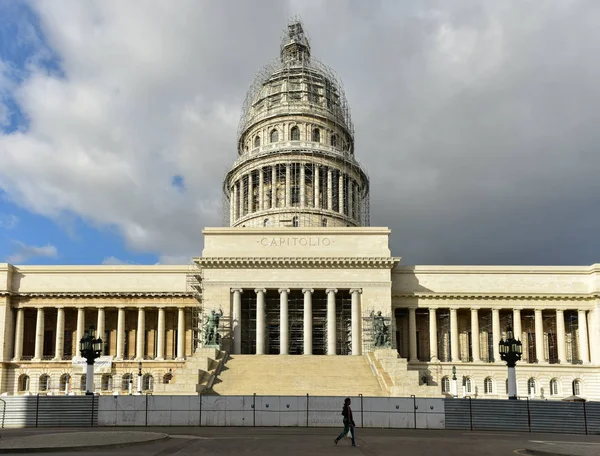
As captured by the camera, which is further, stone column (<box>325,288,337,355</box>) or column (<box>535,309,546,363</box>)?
column (<box>535,309,546,363</box>)

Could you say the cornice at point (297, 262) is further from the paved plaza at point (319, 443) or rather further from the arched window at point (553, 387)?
the paved plaza at point (319, 443)

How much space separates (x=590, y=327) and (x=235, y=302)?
126ft

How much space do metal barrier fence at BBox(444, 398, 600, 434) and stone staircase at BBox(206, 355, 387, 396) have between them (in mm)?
15708

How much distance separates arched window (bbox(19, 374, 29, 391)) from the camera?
76312mm

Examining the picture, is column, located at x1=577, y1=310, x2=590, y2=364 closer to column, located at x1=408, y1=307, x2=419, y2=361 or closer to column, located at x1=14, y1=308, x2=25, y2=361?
column, located at x1=408, y1=307, x2=419, y2=361

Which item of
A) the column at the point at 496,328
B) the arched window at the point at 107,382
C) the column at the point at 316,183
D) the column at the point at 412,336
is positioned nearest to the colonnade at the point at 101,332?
the arched window at the point at 107,382

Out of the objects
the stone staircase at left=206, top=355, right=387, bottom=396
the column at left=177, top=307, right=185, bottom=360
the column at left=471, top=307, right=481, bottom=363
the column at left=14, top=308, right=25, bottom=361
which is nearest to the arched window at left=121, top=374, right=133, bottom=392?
the column at left=177, top=307, right=185, bottom=360

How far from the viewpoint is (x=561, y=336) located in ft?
245

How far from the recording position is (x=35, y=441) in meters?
25.4

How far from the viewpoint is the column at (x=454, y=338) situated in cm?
7475

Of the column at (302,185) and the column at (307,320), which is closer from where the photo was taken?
the column at (307,320)

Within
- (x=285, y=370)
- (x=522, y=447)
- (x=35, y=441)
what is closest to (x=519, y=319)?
(x=285, y=370)

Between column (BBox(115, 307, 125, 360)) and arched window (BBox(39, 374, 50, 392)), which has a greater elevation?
column (BBox(115, 307, 125, 360))

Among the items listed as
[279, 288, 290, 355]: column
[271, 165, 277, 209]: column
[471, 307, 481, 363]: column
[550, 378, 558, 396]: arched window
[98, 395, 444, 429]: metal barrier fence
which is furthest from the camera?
[271, 165, 277, 209]: column
